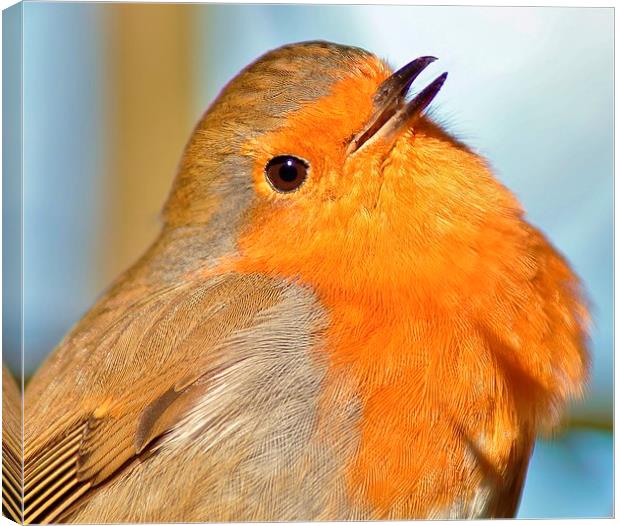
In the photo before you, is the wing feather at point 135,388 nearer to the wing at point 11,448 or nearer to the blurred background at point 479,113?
the wing at point 11,448

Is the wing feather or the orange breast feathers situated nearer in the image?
the orange breast feathers

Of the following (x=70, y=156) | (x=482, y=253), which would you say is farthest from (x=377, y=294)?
(x=70, y=156)

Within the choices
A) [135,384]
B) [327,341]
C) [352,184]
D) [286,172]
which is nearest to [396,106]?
[352,184]

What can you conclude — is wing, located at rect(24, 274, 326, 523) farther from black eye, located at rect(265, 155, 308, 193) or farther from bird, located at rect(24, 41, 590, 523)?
black eye, located at rect(265, 155, 308, 193)

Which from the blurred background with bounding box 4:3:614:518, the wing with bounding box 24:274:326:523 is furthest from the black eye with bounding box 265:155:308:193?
the blurred background with bounding box 4:3:614:518

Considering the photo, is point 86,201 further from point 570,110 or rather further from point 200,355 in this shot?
point 570,110

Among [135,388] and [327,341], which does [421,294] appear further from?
[135,388]
